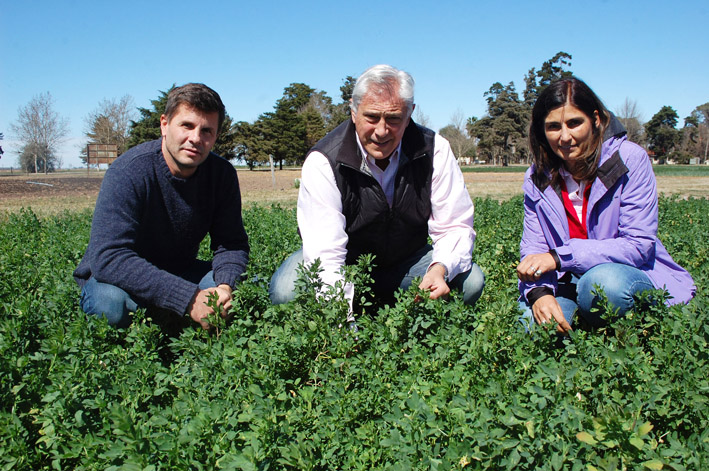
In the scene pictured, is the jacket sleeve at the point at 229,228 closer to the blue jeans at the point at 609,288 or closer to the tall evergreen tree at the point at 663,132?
the blue jeans at the point at 609,288

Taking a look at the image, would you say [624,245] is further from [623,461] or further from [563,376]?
[623,461]

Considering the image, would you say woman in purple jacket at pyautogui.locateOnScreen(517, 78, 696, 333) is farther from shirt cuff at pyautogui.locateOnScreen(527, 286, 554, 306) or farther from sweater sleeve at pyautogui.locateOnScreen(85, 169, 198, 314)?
sweater sleeve at pyautogui.locateOnScreen(85, 169, 198, 314)

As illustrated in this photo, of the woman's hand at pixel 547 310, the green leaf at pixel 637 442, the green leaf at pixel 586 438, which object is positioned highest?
the woman's hand at pixel 547 310

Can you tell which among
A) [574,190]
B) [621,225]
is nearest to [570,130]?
[574,190]

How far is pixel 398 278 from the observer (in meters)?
3.35

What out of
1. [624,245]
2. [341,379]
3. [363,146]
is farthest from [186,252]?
[624,245]

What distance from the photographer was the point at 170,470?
5.68 feet

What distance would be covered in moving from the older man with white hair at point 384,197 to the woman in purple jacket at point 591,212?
0.45 metres

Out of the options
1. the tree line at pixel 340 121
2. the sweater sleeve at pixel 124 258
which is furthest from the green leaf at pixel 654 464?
the tree line at pixel 340 121

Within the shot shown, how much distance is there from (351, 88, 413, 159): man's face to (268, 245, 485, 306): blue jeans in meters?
0.77

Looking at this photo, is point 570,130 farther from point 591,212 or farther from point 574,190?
point 591,212

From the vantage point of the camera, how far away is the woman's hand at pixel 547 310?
2.77 meters

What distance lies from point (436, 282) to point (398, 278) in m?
0.58

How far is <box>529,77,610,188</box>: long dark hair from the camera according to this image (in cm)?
288
